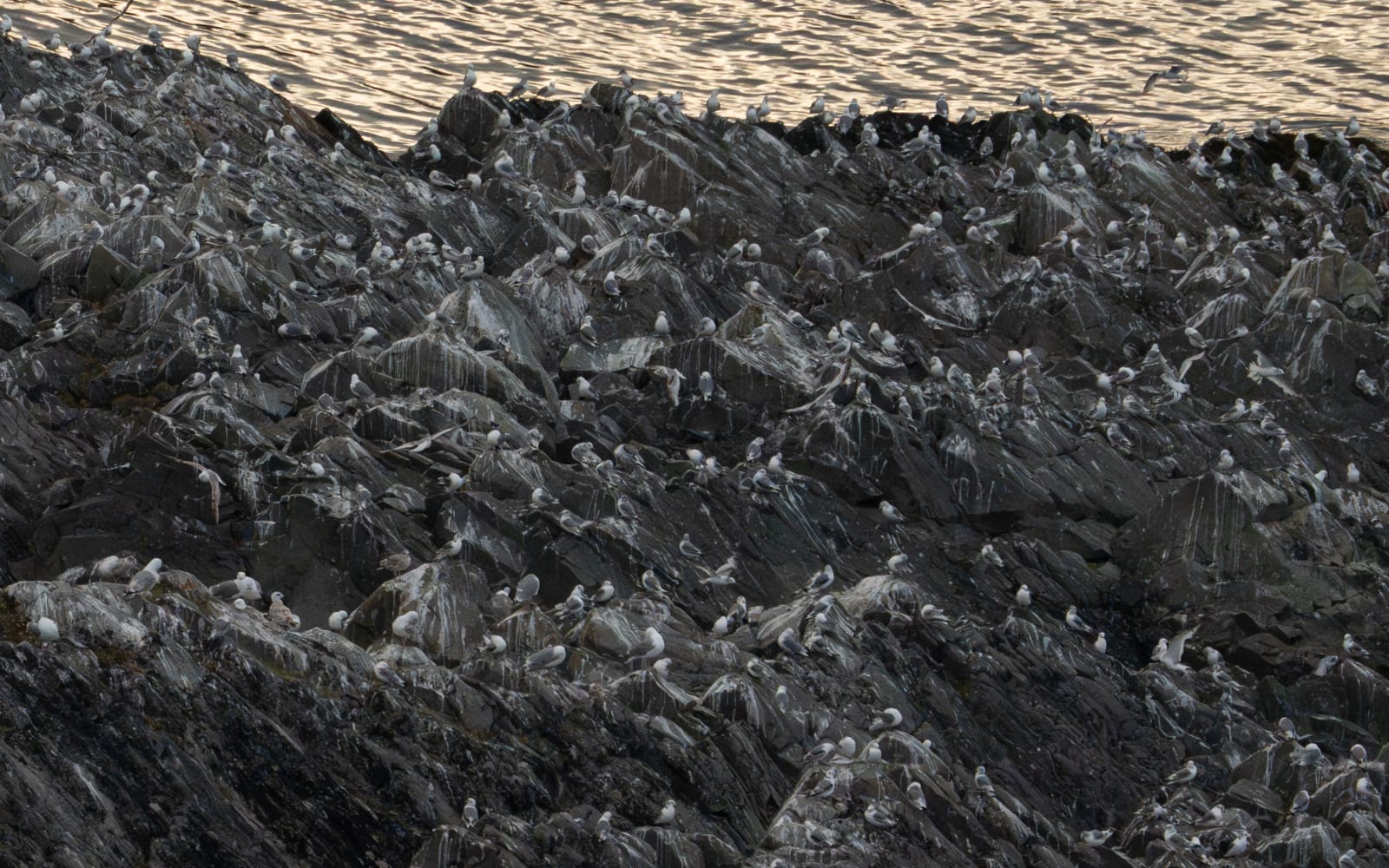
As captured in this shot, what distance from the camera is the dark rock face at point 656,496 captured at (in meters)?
12.3

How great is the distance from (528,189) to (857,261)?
5.16 m

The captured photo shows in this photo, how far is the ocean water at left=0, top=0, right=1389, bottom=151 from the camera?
3997 centimetres

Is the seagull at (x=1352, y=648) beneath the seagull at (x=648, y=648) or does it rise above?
beneath

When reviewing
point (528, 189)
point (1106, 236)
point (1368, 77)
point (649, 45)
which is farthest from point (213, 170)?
point (1368, 77)

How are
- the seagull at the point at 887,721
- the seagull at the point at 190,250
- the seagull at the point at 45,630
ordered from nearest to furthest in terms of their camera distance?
the seagull at the point at 45,630
the seagull at the point at 887,721
the seagull at the point at 190,250

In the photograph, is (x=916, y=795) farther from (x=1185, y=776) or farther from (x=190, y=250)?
(x=190, y=250)

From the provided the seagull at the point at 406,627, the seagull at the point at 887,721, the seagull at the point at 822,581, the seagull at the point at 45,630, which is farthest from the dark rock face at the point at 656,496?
the seagull at the point at 822,581

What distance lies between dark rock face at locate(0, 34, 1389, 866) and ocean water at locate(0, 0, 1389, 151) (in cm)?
950

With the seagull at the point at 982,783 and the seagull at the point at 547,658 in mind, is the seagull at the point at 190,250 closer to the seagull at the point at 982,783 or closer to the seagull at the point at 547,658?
the seagull at the point at 547,658

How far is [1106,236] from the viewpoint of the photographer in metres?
29.5

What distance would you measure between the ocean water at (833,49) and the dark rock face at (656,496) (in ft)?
31.2

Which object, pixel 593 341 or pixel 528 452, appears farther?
pixel 593 341

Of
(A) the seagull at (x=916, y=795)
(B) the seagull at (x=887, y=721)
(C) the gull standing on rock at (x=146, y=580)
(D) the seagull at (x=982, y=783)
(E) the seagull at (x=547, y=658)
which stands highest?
(C) the gull standing on rock at (x=146, y=580)

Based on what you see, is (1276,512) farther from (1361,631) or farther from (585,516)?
(585,516)
